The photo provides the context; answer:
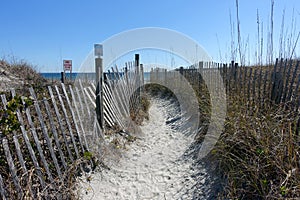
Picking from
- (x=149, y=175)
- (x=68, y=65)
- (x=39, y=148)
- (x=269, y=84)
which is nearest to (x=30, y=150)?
(x=39, y=148)

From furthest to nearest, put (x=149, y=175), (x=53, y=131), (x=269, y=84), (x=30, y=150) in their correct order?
(x=269, y=84) < (x=149, y=175) < (x=53, y=131) < (x=30, y=150)

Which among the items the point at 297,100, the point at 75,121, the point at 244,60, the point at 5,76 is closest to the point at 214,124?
the point at 297,100

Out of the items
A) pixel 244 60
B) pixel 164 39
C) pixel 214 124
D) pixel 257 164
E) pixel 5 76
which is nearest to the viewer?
pixel 257 164

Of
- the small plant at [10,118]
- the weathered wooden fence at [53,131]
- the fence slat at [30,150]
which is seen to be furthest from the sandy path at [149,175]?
the small plant at [10,118]

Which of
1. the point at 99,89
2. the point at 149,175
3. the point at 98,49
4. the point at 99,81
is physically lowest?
the point at 149,175

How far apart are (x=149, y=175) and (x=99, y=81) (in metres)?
1.90

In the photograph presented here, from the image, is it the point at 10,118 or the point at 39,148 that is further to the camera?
the point at 39,148

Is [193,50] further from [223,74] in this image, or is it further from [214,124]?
[214,124]

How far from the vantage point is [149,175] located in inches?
121

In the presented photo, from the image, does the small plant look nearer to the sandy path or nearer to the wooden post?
the sandy path

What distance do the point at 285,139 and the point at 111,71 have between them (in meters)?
3.58

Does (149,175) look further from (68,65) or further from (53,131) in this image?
(68,65)

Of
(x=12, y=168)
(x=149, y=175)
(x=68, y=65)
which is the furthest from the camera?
(x=68, y=65)

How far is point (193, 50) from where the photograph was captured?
25.4 ft
